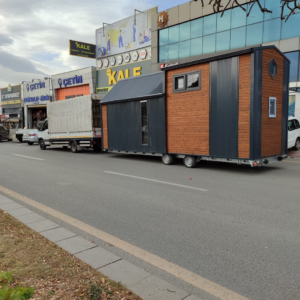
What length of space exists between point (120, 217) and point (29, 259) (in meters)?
2.06

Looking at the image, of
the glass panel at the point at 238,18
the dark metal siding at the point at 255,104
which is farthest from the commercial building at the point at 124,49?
the dark metal siding at the point at 255,104

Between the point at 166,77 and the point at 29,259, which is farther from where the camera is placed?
the point at 166,77

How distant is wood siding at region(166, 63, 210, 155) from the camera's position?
9882mm

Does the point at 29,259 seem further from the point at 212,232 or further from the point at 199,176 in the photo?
the point at 199,176

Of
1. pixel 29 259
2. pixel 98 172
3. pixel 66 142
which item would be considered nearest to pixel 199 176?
pixel 98 172

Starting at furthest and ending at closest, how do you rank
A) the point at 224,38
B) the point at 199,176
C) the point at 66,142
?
the point at 224,38, the point at 66,142, the point at 199,176

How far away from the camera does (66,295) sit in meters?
2.62

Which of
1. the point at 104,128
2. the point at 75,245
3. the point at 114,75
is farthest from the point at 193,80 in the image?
the point at 114,75

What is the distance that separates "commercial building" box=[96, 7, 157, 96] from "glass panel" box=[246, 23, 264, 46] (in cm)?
960

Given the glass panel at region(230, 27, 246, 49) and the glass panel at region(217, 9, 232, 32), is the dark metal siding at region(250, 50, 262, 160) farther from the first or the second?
the glass panel at region(217, 9, 232, 32)

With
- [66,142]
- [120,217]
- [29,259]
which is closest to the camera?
[29,259]

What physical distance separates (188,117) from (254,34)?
532 inches

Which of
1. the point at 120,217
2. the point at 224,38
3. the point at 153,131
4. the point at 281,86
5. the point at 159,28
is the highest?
the point at 159,28

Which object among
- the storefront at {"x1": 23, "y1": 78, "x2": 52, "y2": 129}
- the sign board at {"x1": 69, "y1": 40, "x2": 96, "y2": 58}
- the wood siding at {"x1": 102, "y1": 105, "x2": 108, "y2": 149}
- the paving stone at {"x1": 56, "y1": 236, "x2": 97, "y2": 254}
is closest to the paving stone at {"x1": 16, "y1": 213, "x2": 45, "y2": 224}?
the paving stone at {"x1": 56, "y1": 236, "x2": 97, "y2": 254}
